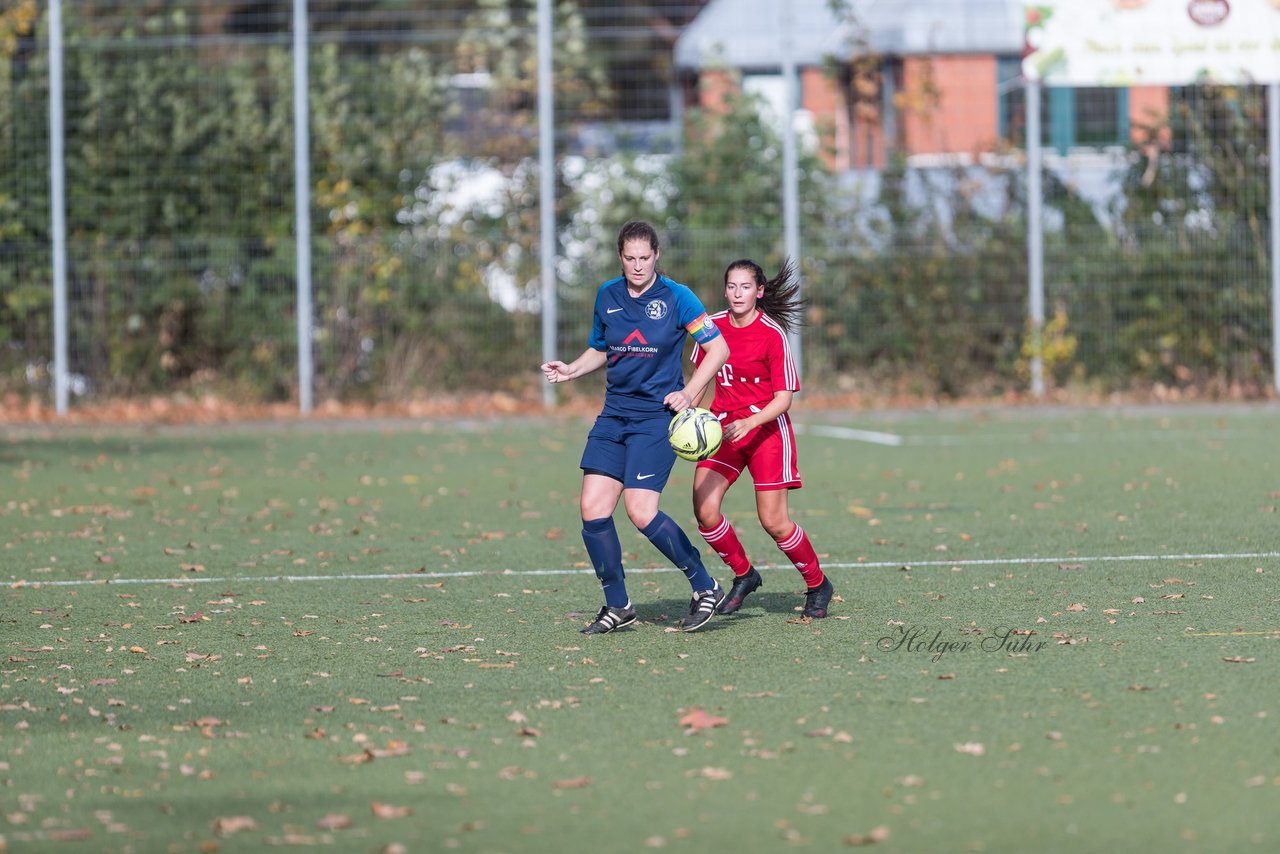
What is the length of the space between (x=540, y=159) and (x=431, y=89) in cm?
173

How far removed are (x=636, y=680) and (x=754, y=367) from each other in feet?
5.77

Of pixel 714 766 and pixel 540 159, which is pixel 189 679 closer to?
pixel 714 766

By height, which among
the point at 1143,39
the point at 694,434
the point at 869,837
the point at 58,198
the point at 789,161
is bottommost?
the point at 869,837

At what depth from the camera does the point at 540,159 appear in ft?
71.6

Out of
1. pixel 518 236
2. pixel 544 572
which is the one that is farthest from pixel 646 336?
pixel 518 236

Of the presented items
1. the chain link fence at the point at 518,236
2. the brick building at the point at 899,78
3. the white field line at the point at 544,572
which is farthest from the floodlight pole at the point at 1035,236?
the white field line at the point at 544,572

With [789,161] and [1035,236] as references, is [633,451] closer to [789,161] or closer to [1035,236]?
[789,161]

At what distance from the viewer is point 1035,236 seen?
21641 mm

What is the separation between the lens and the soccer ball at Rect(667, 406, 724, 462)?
750cm

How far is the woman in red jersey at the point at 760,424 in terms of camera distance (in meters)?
7.78

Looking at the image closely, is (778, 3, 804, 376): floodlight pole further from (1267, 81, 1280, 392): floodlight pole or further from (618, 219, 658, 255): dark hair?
(618, 219, 658, 255): dark hair

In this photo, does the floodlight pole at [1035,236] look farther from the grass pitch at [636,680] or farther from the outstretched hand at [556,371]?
the outstretched hand at [556,371]

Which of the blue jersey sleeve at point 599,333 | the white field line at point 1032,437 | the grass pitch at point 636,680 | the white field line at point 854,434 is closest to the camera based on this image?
the grass pitch at point 636,680

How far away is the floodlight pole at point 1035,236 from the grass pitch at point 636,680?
847cm
